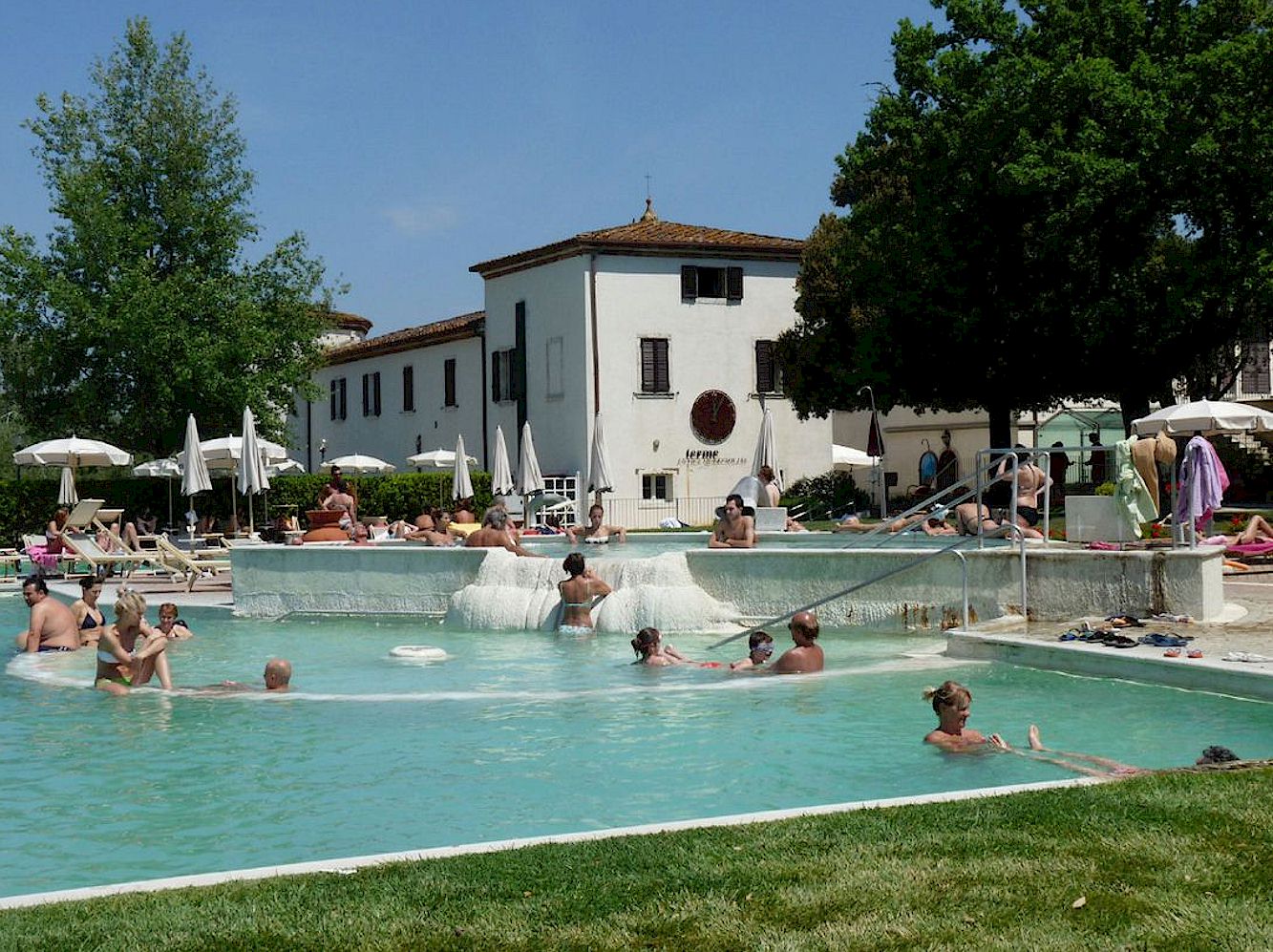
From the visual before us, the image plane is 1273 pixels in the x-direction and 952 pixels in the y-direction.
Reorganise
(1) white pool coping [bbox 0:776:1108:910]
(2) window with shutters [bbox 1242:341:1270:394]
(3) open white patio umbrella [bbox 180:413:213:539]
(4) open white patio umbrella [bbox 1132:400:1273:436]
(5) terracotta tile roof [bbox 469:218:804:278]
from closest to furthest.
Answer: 1. (1) white pool coping [bbox 0:776:1108:910]
2. (4) open white patio umbrella [bbox 1132:400:1273:436]
3. (3) open white patio umbrella [bbox 180:413:213:539]
4. (5) terracotta tile roof [bbox 469:218:804:278]
5. (2) window with shutters [bbox 1242:341:1270:394]

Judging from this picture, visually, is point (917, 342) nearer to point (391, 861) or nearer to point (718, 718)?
point (718, 718)

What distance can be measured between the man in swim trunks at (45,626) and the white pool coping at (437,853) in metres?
10.1

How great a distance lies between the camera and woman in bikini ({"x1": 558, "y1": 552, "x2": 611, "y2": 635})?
1730cm

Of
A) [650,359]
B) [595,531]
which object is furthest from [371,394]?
[595,531]

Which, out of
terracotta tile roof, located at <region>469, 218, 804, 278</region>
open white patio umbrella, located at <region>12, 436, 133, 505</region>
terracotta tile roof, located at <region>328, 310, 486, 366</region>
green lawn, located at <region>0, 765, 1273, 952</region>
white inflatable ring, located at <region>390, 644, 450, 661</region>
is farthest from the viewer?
terracotta tile roof, located at <region>328, 310, 486, 366</region>

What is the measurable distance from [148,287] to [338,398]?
18216 millimetres

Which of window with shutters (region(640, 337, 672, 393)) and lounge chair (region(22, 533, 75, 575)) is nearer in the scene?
lounge chair (region(22, 533, 75, 575))

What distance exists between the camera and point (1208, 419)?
74.3 feet

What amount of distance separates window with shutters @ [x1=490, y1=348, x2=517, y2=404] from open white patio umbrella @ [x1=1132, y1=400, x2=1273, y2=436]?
84.0ft

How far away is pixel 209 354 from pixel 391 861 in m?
35.8

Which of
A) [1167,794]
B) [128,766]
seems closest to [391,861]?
[1167,794]

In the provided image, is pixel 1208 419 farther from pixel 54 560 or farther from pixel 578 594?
pixel 54 560

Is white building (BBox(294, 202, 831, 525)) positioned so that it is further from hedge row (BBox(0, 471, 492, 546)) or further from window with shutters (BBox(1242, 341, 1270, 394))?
window with shutters (BBox(1242, 341, 1270, 394))

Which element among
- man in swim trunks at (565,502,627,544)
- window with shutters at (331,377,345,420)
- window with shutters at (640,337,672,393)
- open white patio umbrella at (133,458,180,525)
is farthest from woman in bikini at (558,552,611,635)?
window with shutters at (331,377,345,420)
